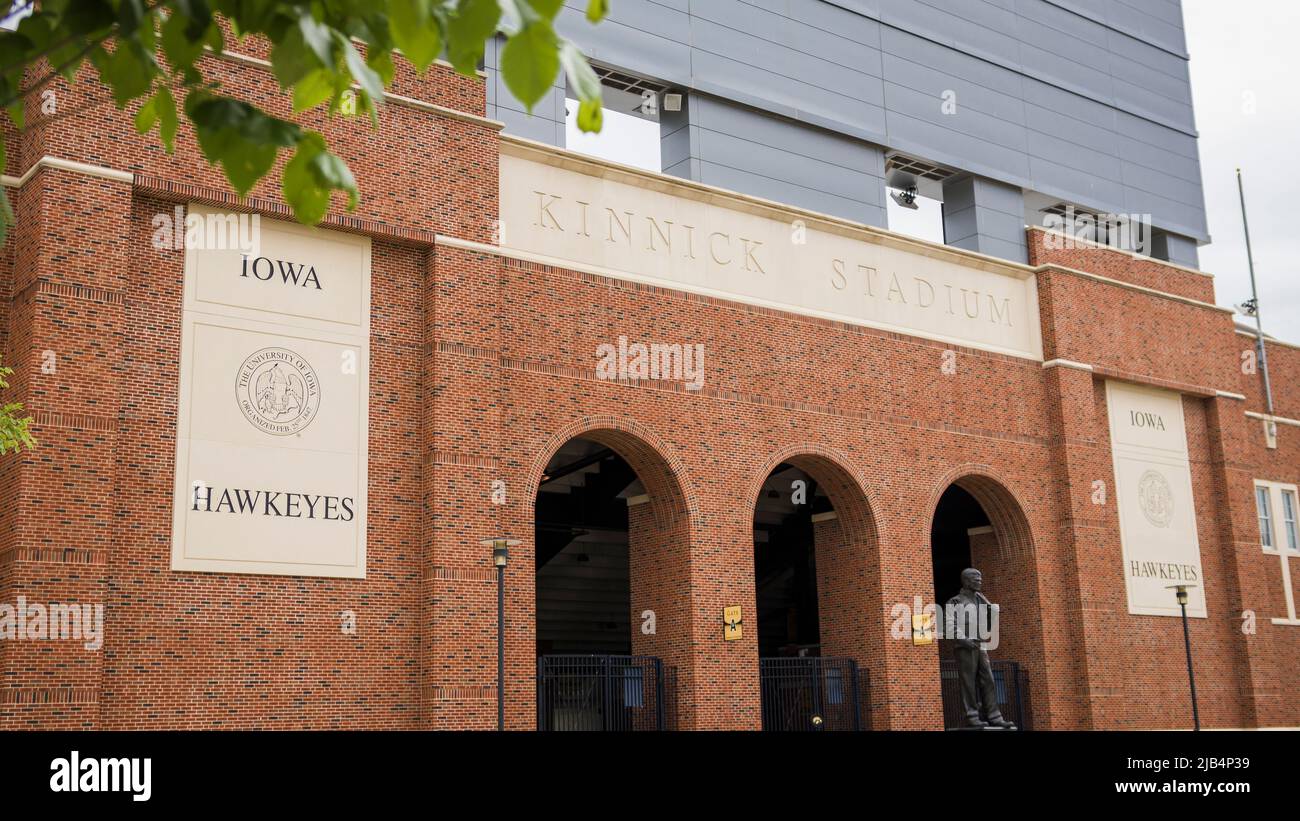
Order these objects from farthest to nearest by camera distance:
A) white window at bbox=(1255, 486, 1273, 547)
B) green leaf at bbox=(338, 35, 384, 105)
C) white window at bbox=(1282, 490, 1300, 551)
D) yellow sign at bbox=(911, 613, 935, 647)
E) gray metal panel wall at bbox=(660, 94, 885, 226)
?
white window at bbox=(1282, 490, 1300, 551), white window at bbox=(1255, 486, 1273, 547), gray metal panel wall at bbox=(660, 94, 885, 226), yellow sign at bbox=(911, 613, 935, 647), green leaf at bbox=(338, 35, 384, 105)

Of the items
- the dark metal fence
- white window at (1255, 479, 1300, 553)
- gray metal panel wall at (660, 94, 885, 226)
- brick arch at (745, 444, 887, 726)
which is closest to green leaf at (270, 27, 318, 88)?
brick arch at (745, 444, 887, 726)

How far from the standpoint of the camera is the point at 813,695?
87.0ft

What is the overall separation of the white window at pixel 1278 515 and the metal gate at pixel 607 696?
19.8 meters

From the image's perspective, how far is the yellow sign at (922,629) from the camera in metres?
26.8

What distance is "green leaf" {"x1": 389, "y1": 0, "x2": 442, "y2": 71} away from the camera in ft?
12.8

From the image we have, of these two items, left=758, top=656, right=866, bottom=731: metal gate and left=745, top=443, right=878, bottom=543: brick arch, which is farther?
left=745, top=443, right=878, bottom=543: brick arch

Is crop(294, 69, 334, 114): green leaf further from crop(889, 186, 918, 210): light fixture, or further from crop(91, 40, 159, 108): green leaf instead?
crop(889, 186, 918, 210): light fixture

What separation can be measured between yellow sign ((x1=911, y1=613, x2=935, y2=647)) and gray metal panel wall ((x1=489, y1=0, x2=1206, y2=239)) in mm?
9894

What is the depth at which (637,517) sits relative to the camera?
25734 mm

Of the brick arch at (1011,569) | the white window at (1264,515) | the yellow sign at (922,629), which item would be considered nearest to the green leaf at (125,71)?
the yellow sign at (922,629)

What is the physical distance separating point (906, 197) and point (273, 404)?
716 inches

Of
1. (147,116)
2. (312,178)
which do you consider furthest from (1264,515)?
(312,178)

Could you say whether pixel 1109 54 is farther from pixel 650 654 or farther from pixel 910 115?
pixel 650 654

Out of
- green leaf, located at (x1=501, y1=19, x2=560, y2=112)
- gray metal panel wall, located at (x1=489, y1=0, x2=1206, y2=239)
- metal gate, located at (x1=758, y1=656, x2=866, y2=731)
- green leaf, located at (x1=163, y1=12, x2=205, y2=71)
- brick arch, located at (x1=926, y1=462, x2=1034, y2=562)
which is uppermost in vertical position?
gray metal panel wall, located at (x1=489, y1=0, x2=1206, y2=239)
